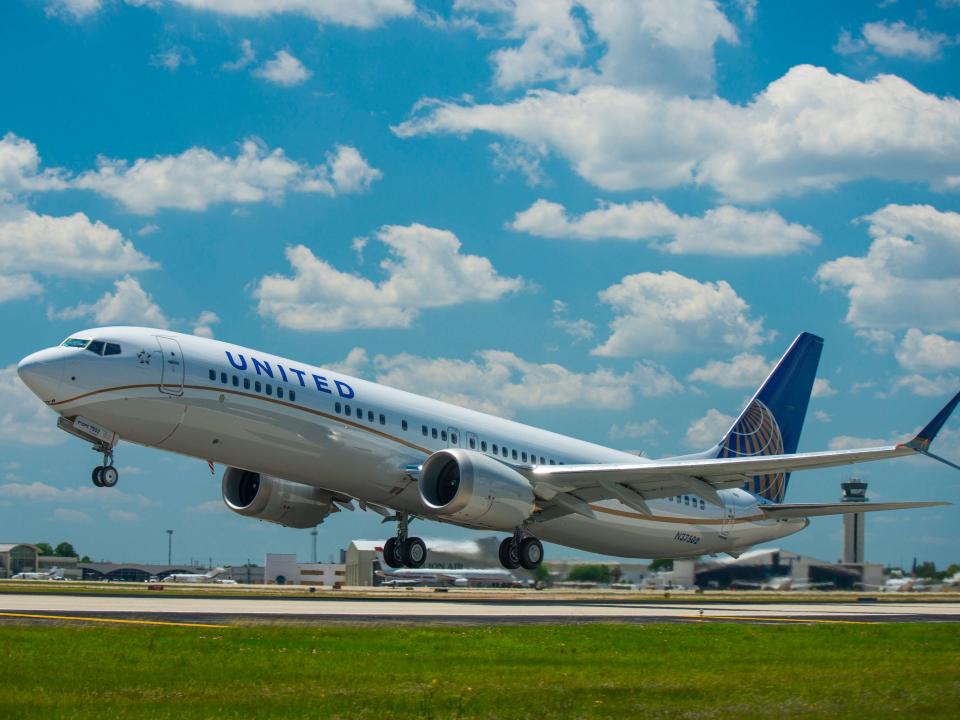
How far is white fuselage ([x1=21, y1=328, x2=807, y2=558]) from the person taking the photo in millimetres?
28000

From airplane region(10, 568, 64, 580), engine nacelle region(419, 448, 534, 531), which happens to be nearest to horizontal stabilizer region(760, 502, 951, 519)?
engine nacelle region(419, 448, 534, 531)

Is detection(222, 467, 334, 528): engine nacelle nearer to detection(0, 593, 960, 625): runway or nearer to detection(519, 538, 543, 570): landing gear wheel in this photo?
detection(519, 538, 543, 570): landing gear wheel

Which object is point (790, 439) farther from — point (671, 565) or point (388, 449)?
point (388, 449)

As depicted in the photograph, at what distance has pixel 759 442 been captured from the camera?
149 feet

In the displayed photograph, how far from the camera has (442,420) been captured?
A: 34.5 m

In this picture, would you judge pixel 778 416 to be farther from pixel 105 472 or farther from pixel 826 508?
pixel 105 472

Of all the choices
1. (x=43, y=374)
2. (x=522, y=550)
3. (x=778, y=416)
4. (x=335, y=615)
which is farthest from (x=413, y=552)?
(x=778, y=416)

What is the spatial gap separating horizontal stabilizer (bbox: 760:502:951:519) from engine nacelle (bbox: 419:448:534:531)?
39.0 feet

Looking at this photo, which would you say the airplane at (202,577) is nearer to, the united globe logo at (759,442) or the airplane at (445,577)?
the airplane at (445,577)

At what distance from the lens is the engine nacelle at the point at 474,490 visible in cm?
3094

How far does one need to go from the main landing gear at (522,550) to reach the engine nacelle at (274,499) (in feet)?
19.8

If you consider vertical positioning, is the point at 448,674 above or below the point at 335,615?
above

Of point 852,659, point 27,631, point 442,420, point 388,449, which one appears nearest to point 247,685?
point 27,631

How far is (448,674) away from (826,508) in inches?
1172
